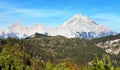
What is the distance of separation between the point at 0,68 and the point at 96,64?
128 feet

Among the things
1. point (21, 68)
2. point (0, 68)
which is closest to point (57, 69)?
point (21, 68)

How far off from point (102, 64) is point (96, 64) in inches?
55.3

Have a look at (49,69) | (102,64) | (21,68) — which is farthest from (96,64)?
(21,68)

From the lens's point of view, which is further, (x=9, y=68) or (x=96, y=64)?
(x=9, y=68)

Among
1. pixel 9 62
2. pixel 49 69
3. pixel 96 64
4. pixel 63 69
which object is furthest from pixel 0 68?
pixel 96 64

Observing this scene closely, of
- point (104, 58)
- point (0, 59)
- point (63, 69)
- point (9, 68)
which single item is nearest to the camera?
point (104, 58)

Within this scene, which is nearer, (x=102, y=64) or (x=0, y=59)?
(x=102, y=64)

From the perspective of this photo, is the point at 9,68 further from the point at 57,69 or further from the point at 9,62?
the point at 57,69

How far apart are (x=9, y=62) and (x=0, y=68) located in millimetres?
3309

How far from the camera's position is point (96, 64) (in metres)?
59.6

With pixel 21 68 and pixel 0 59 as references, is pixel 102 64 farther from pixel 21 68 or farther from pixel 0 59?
pixel 0 59

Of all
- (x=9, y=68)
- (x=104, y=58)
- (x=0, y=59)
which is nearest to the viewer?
(x=104, y=58)

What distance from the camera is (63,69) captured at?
78.9 metres

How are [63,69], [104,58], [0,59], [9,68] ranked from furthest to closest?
[0,59] < [9,68] < [63,69] < [104,58]
